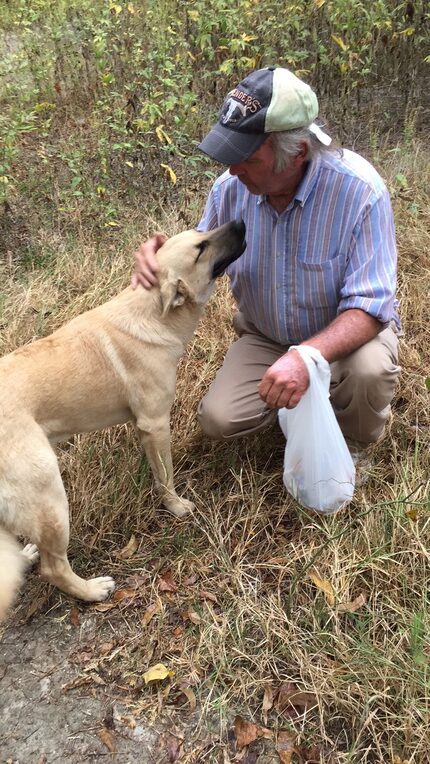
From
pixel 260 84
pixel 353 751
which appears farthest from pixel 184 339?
pixel 353 751

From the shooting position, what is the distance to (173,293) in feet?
8.93

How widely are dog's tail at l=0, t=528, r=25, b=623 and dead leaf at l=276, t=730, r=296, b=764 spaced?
1.12 m

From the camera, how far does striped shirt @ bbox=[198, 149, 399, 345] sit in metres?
2.52

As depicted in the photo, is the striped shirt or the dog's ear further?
the dog's ear

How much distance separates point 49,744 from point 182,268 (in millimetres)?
2105

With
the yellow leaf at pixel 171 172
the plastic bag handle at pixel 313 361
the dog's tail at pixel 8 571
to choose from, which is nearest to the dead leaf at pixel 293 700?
the dog's tail at pixel 8 571

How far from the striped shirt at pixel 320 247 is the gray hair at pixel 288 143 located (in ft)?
0.37

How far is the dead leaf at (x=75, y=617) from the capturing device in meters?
2.59

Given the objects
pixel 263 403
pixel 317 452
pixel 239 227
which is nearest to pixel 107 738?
Answer: pixel 317 452

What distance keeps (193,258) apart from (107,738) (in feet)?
6.89

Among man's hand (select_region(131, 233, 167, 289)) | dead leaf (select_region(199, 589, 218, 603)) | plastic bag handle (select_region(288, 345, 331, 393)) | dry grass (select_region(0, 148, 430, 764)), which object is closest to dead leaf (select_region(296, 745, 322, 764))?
dry grass (select_region(0, 148, 430, 764))

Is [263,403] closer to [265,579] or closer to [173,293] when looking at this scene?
[173,293]

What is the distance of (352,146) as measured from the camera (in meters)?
5.56

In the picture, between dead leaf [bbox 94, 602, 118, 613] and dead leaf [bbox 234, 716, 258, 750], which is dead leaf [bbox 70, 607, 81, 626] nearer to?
dead leaf [bbox 94, 602, 118, 613]
